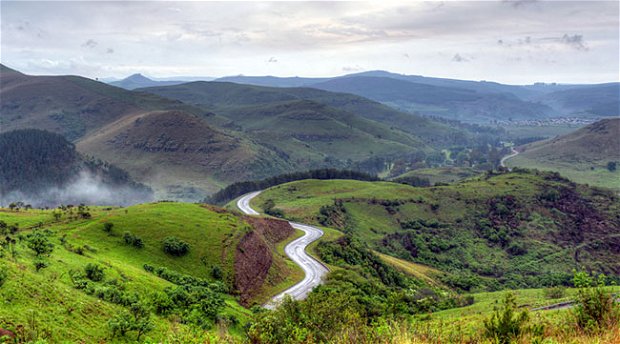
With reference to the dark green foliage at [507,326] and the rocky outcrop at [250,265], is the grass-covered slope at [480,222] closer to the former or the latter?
the rocky outcrop at [250,265]

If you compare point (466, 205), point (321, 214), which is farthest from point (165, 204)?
point (466, 205)

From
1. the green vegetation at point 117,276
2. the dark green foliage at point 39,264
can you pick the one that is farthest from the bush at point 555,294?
the dark green foliage at point 39,264

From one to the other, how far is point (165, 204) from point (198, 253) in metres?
22.1

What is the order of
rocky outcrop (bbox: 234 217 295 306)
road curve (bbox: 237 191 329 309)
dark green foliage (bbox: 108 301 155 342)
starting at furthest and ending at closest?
road curve (bbox: 237 191 329 309), rocky outcrop (bbox: 234 217 295 306), dark green foliage (bbox: 108 301 155 342)

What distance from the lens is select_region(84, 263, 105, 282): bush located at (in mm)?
36875

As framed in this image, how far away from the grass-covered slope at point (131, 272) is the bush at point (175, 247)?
610 millimetres

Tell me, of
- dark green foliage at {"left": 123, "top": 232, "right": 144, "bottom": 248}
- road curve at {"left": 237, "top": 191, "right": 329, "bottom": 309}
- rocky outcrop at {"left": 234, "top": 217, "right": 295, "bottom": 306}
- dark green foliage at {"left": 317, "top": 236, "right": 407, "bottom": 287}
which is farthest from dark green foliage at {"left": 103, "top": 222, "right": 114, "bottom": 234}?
dark green foliage at {"left": 317, "top": 236, "right": 407, "bottom": 287}

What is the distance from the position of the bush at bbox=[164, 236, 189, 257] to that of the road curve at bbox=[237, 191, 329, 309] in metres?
14.3

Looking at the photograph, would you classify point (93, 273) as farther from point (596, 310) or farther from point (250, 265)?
point (596, 310)

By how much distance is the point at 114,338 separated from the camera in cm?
2588

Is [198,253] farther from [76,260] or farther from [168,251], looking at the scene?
[76,260]

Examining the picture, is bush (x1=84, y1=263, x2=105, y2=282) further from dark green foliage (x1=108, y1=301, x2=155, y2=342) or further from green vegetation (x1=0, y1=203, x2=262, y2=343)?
dark green foliage (x1=108, y1=301, x2=155, y2=342)

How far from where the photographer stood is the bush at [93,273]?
36.9 metres

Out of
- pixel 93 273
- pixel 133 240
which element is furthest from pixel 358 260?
pixel 93 273
